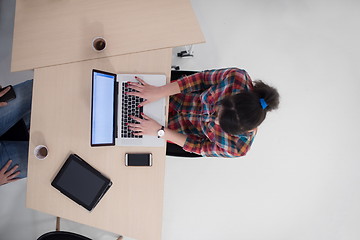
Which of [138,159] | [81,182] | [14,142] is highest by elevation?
[14,142]

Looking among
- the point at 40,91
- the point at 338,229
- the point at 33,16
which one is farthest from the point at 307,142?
the point at 33,16

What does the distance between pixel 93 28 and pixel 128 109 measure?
1.51ft

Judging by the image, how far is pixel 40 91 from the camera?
136cm

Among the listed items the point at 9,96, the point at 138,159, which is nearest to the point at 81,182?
the point at 138,159

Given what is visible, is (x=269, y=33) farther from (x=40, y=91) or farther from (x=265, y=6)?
(x=40, y=91)

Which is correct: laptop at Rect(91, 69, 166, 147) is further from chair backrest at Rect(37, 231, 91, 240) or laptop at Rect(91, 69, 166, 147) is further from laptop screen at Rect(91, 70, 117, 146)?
chair backrest at Rect(37, 231, 91, 240)

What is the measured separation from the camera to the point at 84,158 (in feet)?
4.45

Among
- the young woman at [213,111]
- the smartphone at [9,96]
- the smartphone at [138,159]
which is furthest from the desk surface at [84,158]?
the smartphone at [9,96]

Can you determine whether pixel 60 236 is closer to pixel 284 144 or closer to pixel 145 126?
pixel 145 126

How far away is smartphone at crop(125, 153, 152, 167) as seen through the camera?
1.34 m

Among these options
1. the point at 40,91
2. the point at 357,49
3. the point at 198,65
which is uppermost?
the point at 357,49

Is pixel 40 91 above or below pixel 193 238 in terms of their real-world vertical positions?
above

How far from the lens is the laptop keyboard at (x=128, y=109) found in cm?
134

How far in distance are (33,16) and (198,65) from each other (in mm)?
1184
